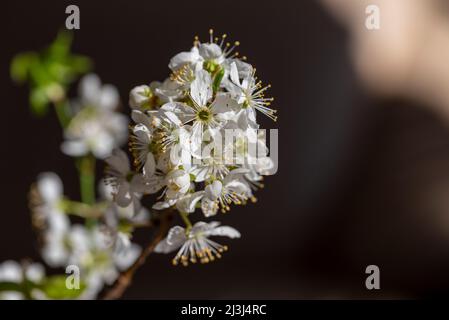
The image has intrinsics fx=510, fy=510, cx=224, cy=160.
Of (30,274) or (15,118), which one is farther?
(15,118)

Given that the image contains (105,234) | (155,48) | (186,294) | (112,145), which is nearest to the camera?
(105,234)

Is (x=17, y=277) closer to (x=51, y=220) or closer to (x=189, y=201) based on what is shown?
(x=51, y=220)

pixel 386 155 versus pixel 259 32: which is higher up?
pixel 259 32

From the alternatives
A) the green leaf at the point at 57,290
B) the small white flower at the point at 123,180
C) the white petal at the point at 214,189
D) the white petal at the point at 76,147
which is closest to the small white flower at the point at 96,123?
the white petal at the point at 76,147

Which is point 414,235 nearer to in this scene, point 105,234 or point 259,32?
point 259,32

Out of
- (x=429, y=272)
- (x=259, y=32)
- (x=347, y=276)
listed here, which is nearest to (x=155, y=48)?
(x=259, y=32)

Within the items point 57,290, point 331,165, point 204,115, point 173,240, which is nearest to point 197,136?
point 204,115

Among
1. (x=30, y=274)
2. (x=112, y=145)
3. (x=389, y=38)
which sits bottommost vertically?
(x=30, y=274)
